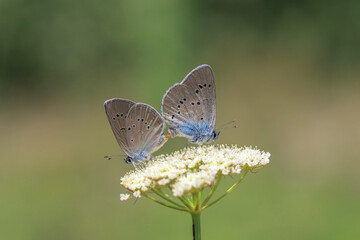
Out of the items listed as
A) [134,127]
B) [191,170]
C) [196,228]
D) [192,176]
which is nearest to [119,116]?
[134,127]

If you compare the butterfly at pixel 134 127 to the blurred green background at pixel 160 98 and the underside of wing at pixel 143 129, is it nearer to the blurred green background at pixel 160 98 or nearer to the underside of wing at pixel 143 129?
the underside of wing at pixel 143 129

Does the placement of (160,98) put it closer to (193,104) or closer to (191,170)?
(193,104)

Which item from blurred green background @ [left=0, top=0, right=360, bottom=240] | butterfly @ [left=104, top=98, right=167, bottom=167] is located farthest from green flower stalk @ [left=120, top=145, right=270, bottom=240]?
blurred green background @ [left=0, top=0, right=360, bottom=240]

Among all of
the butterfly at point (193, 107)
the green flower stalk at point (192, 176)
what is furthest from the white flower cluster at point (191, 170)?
the butterfly at point (193, 107)

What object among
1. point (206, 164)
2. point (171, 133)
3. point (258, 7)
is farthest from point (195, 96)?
point (258, 7)

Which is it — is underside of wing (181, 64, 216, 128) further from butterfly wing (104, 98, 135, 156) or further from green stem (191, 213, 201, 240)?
green stem (191, 213, 201, 240)
